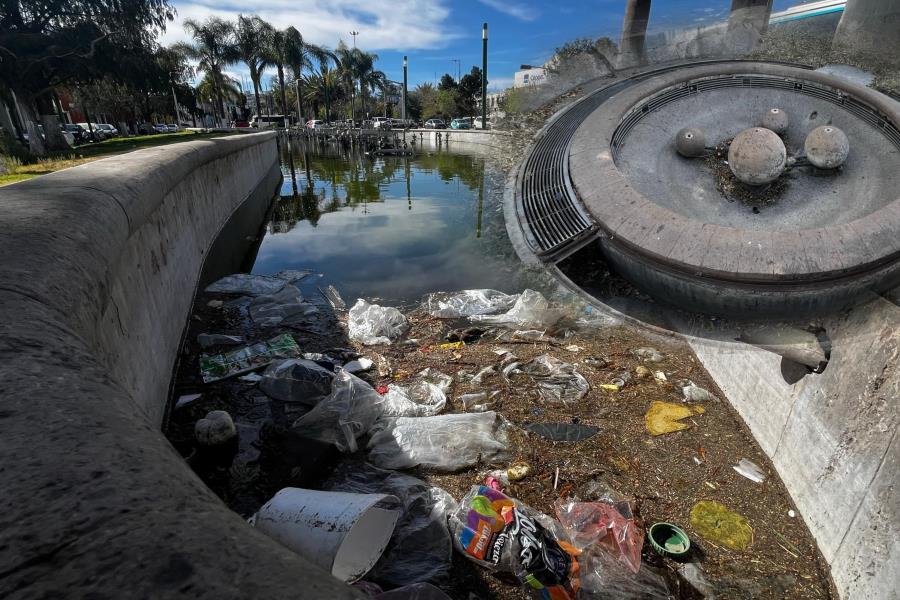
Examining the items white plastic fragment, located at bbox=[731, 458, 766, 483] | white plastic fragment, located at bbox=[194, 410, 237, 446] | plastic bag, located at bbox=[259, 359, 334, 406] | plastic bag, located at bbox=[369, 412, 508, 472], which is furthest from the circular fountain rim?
white plastic fragment, located at bbox=[194, 410, 237, 446]

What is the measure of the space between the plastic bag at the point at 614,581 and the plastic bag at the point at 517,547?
0.06m

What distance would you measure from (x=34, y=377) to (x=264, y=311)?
16.7 feet

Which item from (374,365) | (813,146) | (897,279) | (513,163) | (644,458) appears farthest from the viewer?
(513,163)

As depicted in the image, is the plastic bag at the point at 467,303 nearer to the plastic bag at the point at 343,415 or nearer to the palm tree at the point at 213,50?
the plastic bag at the point at 343,415

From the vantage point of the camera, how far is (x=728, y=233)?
2582 millimetres

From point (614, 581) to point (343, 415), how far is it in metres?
2.06

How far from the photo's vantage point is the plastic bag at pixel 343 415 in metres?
3.30

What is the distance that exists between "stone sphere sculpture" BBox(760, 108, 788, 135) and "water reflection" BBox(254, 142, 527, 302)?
2.48 metres

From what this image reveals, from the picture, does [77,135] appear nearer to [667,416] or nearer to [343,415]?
[343,415]

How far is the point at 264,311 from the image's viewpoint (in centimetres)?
566

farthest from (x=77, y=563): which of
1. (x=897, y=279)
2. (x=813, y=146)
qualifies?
(x=813, y=146)

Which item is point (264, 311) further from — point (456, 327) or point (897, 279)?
point (897, 279)

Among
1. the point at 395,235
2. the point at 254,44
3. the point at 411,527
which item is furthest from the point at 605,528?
the point at 254,44

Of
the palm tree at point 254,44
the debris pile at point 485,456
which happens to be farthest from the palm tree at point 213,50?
the debris pile at point 485,456
